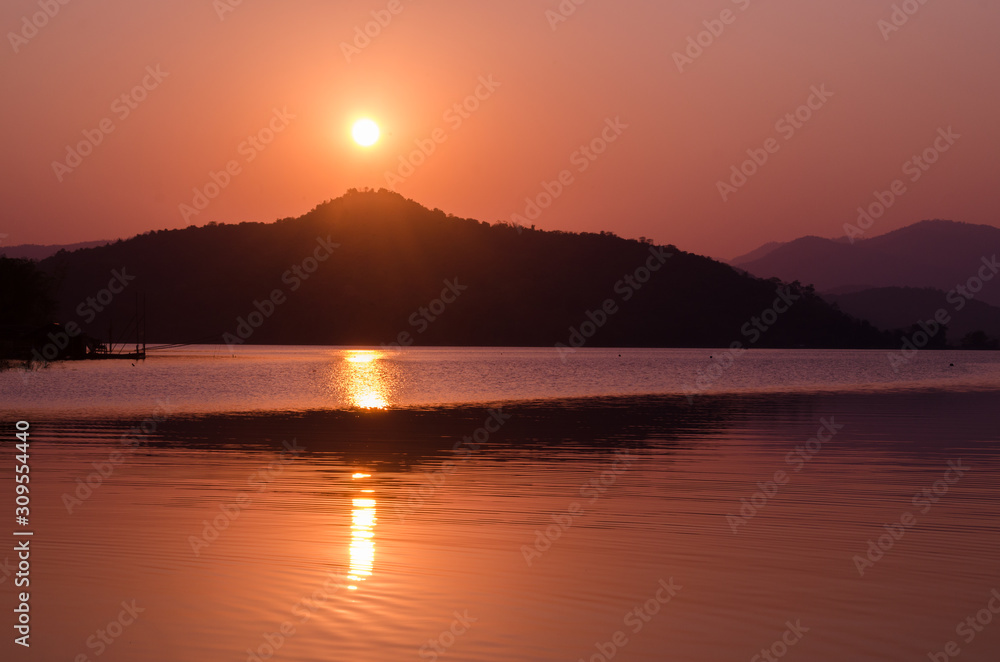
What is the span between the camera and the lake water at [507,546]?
1127 cm

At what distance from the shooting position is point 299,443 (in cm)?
3259

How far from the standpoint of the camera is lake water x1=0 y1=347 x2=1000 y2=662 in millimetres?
11266

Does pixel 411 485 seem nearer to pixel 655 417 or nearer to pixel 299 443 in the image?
pixel 299 443

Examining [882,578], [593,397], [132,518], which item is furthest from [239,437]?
[593,397]

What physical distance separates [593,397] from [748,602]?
169ft
